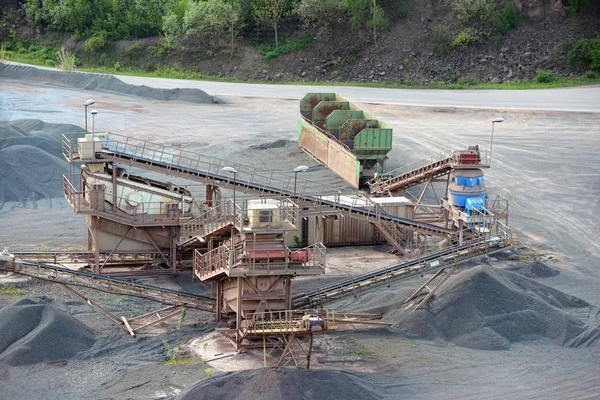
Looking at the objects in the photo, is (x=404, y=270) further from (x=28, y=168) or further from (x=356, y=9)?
(x=356, y=9)

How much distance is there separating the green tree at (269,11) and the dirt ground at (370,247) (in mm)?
15572

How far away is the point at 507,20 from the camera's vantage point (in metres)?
88.1

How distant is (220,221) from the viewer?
122 feet

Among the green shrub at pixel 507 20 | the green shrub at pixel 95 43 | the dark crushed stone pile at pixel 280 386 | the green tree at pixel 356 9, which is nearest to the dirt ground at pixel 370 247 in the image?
the dark crushed stone pile at pixel 280 386

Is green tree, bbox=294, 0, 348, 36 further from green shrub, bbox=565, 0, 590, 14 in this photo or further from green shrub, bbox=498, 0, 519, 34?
green shrub, bbox=565, 0, 590, 14

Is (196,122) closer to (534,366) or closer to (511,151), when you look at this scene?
(511,151)

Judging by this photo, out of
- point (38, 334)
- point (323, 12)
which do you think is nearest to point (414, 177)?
point (38, 334)

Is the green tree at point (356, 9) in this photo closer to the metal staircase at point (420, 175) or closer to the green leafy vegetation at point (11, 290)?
the metal staircase at point (420, 175)

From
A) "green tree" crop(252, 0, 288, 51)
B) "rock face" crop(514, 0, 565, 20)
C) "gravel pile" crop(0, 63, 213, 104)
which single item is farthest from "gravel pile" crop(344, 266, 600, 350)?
"green tree" crop(252, 0, 288, 51)

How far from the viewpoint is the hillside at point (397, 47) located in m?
85.0

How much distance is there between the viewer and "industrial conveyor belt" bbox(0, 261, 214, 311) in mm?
36250

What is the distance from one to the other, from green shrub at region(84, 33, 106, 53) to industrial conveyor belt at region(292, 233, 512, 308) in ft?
225

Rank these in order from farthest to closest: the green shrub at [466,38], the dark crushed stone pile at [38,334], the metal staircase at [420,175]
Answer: the green shrub at [466,38], the metal staircase at [420,175], the dark crushed stone pile at [38,334]

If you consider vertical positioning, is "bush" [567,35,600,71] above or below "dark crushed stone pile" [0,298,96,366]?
above
